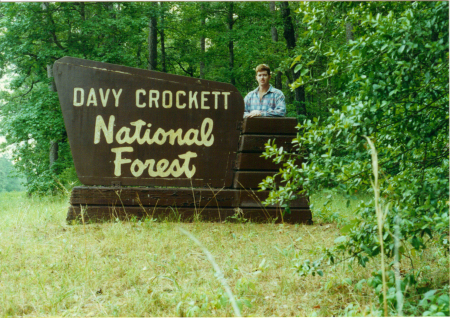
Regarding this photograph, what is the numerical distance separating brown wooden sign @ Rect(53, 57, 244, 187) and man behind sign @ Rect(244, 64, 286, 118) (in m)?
0.54

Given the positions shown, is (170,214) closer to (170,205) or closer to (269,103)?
(170,205)

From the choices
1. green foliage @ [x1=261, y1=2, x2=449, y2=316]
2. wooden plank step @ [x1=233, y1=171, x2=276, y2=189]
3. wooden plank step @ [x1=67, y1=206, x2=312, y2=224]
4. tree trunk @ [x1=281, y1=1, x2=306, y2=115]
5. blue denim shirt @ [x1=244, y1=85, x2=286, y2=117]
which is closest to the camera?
green foliage @ [x1=261, y1=2, x2=449, y2=316]

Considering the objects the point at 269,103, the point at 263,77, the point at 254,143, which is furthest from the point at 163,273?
the point at 263,77

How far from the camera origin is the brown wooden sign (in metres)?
5.36

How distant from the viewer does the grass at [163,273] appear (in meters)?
2.72

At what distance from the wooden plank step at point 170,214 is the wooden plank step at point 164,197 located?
0.07 meters

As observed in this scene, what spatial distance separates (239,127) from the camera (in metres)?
5.44

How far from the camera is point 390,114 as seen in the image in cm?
264

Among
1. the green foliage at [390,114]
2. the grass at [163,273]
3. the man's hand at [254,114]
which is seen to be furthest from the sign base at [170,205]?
the green foliage at [390,114]

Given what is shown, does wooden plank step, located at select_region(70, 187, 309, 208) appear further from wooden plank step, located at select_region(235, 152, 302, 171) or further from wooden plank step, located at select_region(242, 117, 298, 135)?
wooden plank step, located at select_region(242, 117, 298, 135)

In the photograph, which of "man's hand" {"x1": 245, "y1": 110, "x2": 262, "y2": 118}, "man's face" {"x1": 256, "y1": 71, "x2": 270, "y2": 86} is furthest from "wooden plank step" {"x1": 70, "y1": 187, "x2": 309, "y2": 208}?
"man's face" {"x1": 256, "y1": 71, "x2": 270, "y2": 86}

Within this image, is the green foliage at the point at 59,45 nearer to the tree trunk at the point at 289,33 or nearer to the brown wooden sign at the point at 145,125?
the tree trunk at the point at 289,33

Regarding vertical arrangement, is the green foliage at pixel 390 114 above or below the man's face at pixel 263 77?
below

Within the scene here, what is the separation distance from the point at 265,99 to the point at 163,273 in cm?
326
